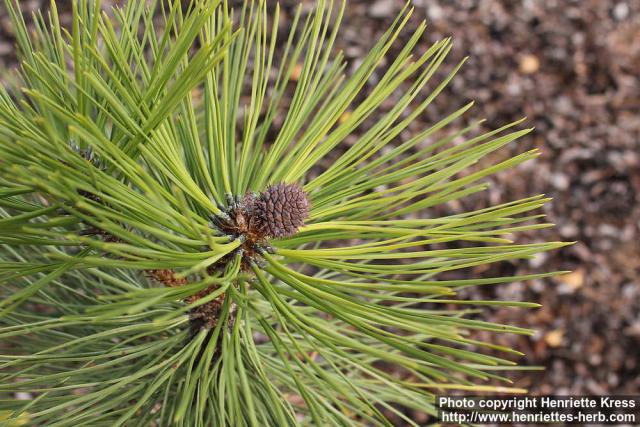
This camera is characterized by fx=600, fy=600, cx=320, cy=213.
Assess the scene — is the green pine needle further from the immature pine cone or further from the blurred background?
the blurred background

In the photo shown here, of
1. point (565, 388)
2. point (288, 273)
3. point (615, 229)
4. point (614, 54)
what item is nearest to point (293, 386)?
point (288, 273)

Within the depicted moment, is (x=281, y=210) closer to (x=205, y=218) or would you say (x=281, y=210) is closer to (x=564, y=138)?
(x=205, y=218)

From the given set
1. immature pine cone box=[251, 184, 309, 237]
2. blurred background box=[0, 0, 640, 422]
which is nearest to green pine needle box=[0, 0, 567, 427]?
immature pine cone box=[251, 184, 309, 237]

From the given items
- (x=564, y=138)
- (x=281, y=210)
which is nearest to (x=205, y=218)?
(x=281, y=210)

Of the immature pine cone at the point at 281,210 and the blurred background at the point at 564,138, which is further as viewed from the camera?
the blurred background at the point at 564,138

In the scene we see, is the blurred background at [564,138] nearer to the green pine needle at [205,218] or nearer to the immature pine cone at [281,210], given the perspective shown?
the green pine needle at [205,218]

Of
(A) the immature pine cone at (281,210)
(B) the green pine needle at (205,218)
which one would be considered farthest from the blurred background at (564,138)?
(A) the immature pine cone at (281,210)
